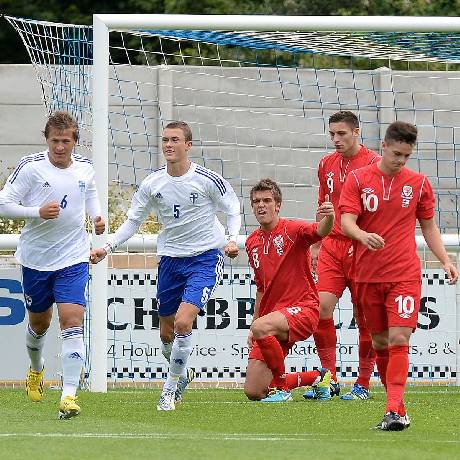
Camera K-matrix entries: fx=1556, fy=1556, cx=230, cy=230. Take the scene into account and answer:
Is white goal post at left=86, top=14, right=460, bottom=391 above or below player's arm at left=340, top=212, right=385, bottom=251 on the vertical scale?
above

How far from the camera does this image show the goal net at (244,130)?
14.1m

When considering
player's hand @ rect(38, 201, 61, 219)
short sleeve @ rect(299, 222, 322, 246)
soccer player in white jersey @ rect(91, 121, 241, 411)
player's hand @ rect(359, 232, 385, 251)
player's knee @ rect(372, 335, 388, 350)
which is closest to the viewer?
player's hand @ rect(359, 232, 385, 251)

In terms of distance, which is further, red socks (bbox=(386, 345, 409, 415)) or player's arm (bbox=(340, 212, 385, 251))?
red socks (bbox=(386, 345, 409, 415))

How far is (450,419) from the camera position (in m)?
10.7

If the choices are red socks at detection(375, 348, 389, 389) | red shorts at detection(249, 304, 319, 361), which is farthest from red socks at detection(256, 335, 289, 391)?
red socks at detection(375, 348, 389, 389)

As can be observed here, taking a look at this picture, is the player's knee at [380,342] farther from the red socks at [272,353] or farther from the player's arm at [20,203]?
the player's arm at [20,203]

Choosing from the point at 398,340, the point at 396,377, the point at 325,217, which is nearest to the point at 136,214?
the point at 325,217

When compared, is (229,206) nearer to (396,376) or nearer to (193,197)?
(193,197)

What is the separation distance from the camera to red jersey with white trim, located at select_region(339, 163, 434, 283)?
9.84 m

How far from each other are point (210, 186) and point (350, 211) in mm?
2004

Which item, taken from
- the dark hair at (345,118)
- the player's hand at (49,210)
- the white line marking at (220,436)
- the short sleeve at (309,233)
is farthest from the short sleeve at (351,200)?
the dark hair at (345,118)

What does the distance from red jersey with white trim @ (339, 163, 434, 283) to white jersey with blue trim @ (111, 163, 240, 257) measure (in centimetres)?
189

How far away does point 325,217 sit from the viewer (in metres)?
11.1

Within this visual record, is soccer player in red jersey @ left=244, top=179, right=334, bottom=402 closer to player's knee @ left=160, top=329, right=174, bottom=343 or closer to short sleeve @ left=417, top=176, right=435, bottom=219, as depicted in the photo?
player's knee @ left=160, top=329, right=174, bottom=343
